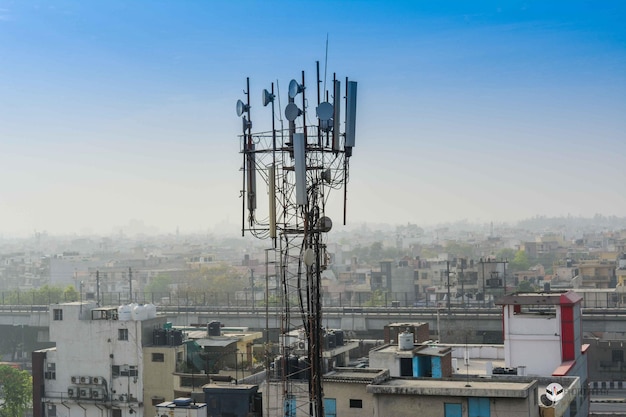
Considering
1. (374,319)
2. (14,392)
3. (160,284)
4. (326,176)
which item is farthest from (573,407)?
(160,284)

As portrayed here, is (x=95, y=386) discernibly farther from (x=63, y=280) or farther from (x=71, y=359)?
(x=63, y=280)

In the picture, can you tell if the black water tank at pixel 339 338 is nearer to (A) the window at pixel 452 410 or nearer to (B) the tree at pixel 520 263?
(A) the window at pixel 452 410

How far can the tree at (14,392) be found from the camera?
49625 millimetres

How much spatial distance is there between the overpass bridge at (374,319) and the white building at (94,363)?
2176 centimetres

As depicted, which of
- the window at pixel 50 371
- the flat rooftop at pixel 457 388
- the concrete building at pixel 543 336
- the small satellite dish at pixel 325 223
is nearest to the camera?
the small satellite dish at pixel 325 223

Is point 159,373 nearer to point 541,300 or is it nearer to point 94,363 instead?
point 94,363

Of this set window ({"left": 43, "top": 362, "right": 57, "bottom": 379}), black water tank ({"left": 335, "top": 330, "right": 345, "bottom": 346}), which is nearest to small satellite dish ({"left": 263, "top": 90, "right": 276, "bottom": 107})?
black water tank ({"left": 335, "top": 330, "right": 345, "bottom": 346})

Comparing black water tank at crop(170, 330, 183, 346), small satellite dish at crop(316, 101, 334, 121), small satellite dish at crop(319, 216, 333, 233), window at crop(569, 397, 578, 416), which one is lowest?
window at crop(569, 397, 578, 416)

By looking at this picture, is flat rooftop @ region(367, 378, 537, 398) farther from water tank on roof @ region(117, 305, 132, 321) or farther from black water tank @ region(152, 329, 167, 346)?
water tank on roof @ region(117, 305, 132, 321)

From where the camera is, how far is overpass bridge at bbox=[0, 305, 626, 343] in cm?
7325

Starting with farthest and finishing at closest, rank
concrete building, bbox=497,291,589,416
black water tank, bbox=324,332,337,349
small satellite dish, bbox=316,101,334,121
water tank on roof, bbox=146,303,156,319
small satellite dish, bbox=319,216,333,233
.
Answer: water tank on roof, bbox=146,303,156,319 < black water tank, bbox=324,332,337,349 < concrete building, bbox=497,291,589,416 < small satellite dish, bbox=316,101,334,121 < small satellite dish, bbox=319,216,333,233

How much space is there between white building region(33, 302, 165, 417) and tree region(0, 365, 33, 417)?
28.4 feet

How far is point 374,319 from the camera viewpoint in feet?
266

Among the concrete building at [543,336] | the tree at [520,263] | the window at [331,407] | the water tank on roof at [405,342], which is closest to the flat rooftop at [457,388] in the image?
the window at [331,407]
